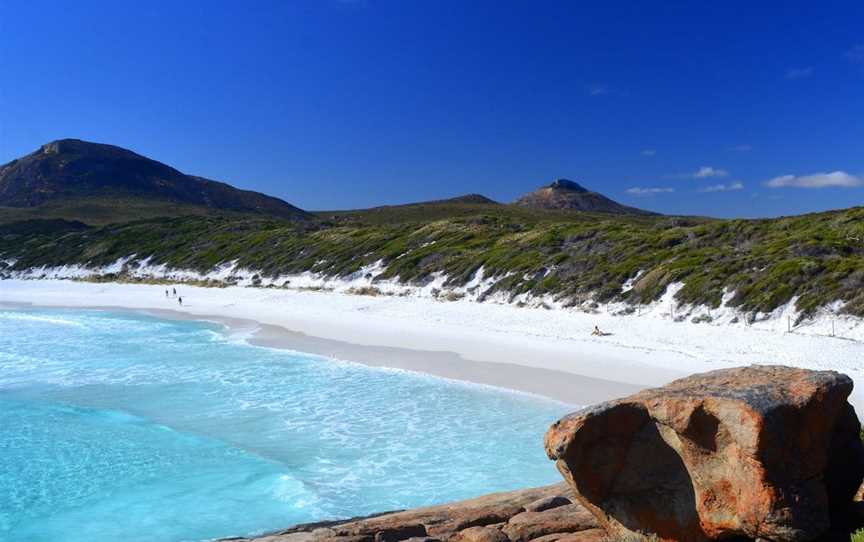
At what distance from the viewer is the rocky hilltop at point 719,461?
14.8 feet

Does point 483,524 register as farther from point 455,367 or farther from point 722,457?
point 455,367

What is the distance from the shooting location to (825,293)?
21.0 m

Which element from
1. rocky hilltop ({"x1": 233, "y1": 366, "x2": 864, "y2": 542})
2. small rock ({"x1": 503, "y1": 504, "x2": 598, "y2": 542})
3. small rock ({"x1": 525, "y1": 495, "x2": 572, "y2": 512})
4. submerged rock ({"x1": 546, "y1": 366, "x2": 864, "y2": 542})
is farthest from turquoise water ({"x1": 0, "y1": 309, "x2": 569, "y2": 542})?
submerged rock ({"x1": 546, "y1": 366, "x2": 864, "y2": 542})

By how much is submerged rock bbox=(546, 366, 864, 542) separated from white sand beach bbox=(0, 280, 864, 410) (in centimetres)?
935

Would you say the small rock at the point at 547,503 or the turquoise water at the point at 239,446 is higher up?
the small rock at the point at 547,503

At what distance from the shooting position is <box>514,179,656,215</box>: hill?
Answer: 404ft

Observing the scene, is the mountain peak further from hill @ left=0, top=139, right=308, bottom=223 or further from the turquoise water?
the turquoise water

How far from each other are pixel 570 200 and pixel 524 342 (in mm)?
108572

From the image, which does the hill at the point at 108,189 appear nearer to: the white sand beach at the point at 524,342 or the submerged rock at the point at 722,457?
Result: the white sand beach at the point at 524,342

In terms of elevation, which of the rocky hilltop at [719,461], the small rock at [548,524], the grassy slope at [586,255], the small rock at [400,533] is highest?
the grassy slope at [586,255]

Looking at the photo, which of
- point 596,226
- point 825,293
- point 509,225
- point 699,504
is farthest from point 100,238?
point 699,504

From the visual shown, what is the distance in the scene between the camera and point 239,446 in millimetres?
13008

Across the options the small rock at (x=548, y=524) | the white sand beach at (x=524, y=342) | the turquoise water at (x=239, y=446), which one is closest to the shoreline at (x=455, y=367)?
the white sand beach at (x=524, y=342)

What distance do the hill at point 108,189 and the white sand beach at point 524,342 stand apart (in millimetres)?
96615
